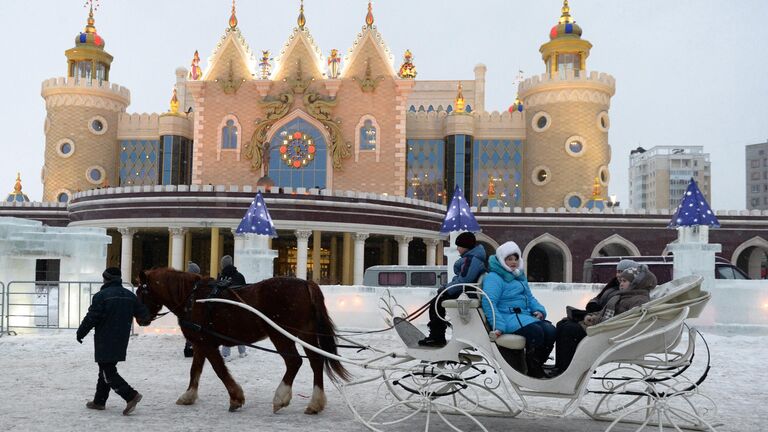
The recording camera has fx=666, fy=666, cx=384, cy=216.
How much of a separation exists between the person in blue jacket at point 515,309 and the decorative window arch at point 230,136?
4084 cm

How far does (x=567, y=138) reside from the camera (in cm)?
4628

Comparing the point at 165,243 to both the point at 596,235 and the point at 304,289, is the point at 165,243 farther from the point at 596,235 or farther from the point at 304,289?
the point at 304,289

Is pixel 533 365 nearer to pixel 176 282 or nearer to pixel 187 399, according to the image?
pixel 187 399

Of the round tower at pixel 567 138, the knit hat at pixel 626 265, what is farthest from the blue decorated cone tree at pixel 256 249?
the round tower at pixel 567 138

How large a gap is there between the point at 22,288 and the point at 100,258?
7.54ft

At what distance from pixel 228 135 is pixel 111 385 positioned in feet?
131

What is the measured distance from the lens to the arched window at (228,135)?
46.3 meters

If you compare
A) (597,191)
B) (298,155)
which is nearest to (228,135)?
(298,155)

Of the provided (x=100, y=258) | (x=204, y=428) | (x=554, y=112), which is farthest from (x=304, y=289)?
(x=554, y=112)

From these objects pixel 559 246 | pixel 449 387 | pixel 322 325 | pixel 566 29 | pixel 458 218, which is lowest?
pixel 449 387

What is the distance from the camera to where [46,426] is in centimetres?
731

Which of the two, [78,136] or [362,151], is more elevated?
[78,136]

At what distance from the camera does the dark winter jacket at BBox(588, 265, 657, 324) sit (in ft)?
23.4

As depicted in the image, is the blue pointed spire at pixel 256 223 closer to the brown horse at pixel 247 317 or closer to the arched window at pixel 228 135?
the brown horse at pixel 247 317
